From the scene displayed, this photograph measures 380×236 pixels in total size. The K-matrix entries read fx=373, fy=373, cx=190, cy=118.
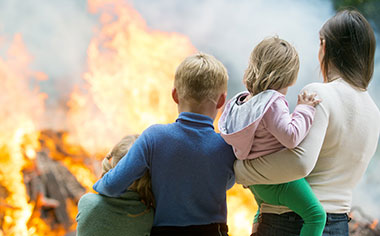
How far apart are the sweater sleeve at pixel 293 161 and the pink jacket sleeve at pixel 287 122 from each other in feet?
0.07

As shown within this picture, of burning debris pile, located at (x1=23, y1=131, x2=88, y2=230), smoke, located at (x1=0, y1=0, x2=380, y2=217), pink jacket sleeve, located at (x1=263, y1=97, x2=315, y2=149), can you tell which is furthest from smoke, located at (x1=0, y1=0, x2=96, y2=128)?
pink jacket sleeve, located at (x1=263, y1=97, x2=315, y2=149)

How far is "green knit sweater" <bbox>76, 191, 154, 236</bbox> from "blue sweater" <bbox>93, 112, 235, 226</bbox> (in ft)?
0.18

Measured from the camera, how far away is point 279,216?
111 centimetres

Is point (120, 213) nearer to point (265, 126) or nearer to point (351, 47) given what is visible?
point (265, 126)

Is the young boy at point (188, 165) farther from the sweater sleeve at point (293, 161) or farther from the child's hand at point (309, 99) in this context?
the child's hand at point (309, 99)

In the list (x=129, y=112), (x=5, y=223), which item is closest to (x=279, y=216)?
(x=129, y=112)

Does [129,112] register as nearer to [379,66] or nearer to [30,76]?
[30,76]

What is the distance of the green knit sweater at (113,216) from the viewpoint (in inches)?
45.5

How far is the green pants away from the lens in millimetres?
1023

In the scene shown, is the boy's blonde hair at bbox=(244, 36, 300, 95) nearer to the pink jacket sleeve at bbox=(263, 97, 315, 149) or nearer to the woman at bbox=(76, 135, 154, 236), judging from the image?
the pink jacket sleeve at bbox=(263, 97, 315, 149)

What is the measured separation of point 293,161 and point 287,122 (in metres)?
0.11

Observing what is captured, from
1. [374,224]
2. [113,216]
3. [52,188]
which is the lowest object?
[374,224]

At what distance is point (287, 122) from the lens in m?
0.99

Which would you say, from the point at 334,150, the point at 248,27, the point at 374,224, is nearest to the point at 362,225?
the point at 374,224
